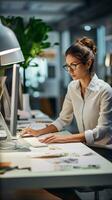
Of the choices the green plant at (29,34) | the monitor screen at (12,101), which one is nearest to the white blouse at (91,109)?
the monitor screen at (12,101)

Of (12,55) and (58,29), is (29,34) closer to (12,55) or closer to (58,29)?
(12,55)

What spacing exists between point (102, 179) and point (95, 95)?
3.62 feet

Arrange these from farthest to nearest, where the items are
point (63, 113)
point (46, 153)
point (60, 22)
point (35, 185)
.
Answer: point (60, 22), point (63, 113), point (46, 153), point (35, 185)

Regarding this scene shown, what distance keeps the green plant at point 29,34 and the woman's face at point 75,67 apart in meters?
1.50

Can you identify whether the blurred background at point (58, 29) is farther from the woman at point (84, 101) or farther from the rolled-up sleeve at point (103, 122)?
the rolled-up sleeve at point (103, 122)

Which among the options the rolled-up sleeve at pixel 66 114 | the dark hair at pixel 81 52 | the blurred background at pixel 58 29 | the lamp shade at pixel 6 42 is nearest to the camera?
Result: the lamp shade at pixel 6 42

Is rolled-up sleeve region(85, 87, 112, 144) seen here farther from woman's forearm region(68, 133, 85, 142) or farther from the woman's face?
the woman's face

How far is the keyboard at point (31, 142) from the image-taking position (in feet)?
7.84

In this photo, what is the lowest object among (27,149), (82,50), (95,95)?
(27,149)

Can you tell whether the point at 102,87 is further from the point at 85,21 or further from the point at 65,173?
the point at 85,21

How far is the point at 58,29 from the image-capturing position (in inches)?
472

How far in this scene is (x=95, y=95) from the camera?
2.76 meters

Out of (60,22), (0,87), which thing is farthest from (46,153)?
(60,22)

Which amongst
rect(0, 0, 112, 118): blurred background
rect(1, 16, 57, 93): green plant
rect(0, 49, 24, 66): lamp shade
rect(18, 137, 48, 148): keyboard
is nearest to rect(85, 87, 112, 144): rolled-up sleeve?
rect(18, 137, 48, 148): keyboard
